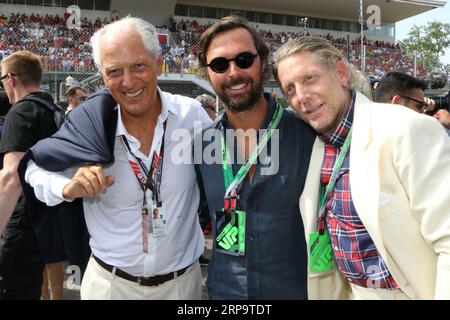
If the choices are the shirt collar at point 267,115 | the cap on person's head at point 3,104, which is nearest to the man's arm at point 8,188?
the shirt collar at point 267,115

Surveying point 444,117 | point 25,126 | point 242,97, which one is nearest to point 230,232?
point 242,97

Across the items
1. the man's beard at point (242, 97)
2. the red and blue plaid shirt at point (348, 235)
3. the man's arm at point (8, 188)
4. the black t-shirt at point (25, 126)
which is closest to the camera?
the red and blue plaid shirt at point (348, 235)

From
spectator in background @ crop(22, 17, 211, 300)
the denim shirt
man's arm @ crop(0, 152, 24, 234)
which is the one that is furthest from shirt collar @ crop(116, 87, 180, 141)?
man's arm @ crop(0, 152, 24, 234)

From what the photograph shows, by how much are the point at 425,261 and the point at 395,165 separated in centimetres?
39

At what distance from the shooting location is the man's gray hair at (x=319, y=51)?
198 centimetres

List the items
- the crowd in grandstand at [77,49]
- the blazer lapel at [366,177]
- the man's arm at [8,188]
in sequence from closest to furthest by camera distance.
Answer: the blazer lapel at [366,177], the man's arm at [8,188], the crowd in grandstand at [77,49]

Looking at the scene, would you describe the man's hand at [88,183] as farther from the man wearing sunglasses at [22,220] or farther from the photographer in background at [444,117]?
the photographer in background at [444,117]

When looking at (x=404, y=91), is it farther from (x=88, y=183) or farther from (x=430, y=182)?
(x=88, y=183)

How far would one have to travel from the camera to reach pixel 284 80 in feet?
6.67

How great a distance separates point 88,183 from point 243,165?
710 millimetres

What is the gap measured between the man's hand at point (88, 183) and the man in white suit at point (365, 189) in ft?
2.94

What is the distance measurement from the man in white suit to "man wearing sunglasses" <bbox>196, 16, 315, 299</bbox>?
0.11 m

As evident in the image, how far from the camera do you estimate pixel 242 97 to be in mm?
2111

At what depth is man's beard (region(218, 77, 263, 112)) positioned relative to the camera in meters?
2.11
